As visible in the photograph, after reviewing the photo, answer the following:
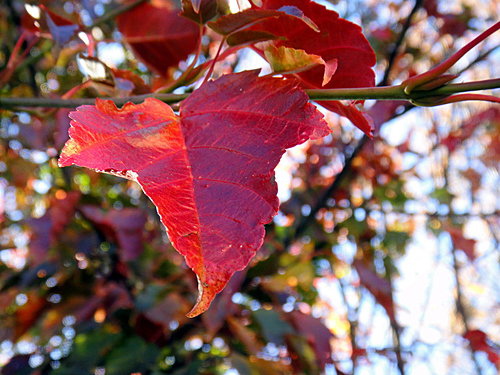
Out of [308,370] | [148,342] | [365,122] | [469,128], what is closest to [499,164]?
[469,128]

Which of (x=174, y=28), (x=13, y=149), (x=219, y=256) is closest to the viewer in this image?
(x=219, y=256)

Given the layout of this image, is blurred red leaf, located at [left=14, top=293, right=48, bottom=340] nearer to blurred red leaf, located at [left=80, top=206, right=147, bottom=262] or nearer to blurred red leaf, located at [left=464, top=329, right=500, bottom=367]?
blurred red leaf, located at [left=80, top=206, right=147, bottom=262]

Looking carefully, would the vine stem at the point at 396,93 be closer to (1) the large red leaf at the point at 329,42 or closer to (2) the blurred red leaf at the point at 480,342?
(1) the large red leaf at the point at 329,42

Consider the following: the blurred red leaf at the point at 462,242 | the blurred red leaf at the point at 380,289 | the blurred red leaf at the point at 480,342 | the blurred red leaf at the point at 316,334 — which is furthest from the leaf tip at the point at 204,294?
the blurred red leaf at the point at 462,242

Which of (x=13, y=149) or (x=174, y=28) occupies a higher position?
(x=174, y=28)

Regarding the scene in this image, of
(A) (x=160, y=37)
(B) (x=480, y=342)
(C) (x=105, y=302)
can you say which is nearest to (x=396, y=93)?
(A) (x=160, y=37)

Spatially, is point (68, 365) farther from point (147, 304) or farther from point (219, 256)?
point (219, 256)
